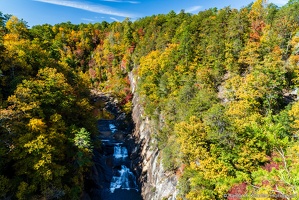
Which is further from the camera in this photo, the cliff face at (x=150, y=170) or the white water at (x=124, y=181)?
the white water at (x=124, y=181)

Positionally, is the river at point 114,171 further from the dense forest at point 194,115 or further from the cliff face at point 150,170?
the dense forest at point 194,115

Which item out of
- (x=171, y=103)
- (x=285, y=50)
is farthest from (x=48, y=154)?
(x=285, y=50)

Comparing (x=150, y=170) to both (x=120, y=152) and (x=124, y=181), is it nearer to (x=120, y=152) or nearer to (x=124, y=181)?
(x=124, y=181)

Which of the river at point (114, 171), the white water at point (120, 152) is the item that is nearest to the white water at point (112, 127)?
the river at point (114, 171)

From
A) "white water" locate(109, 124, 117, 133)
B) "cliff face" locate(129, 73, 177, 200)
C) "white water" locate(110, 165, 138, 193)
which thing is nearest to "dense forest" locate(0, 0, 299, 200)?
"cliff face" locate(129, 73, 177, 200)

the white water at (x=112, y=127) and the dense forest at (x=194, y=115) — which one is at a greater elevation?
the dense forest at (x=194, y=115)

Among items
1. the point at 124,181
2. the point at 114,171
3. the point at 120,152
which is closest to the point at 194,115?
the point at 124,181

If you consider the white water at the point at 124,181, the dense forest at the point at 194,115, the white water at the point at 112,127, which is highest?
the dense forest at the point at 194,115
